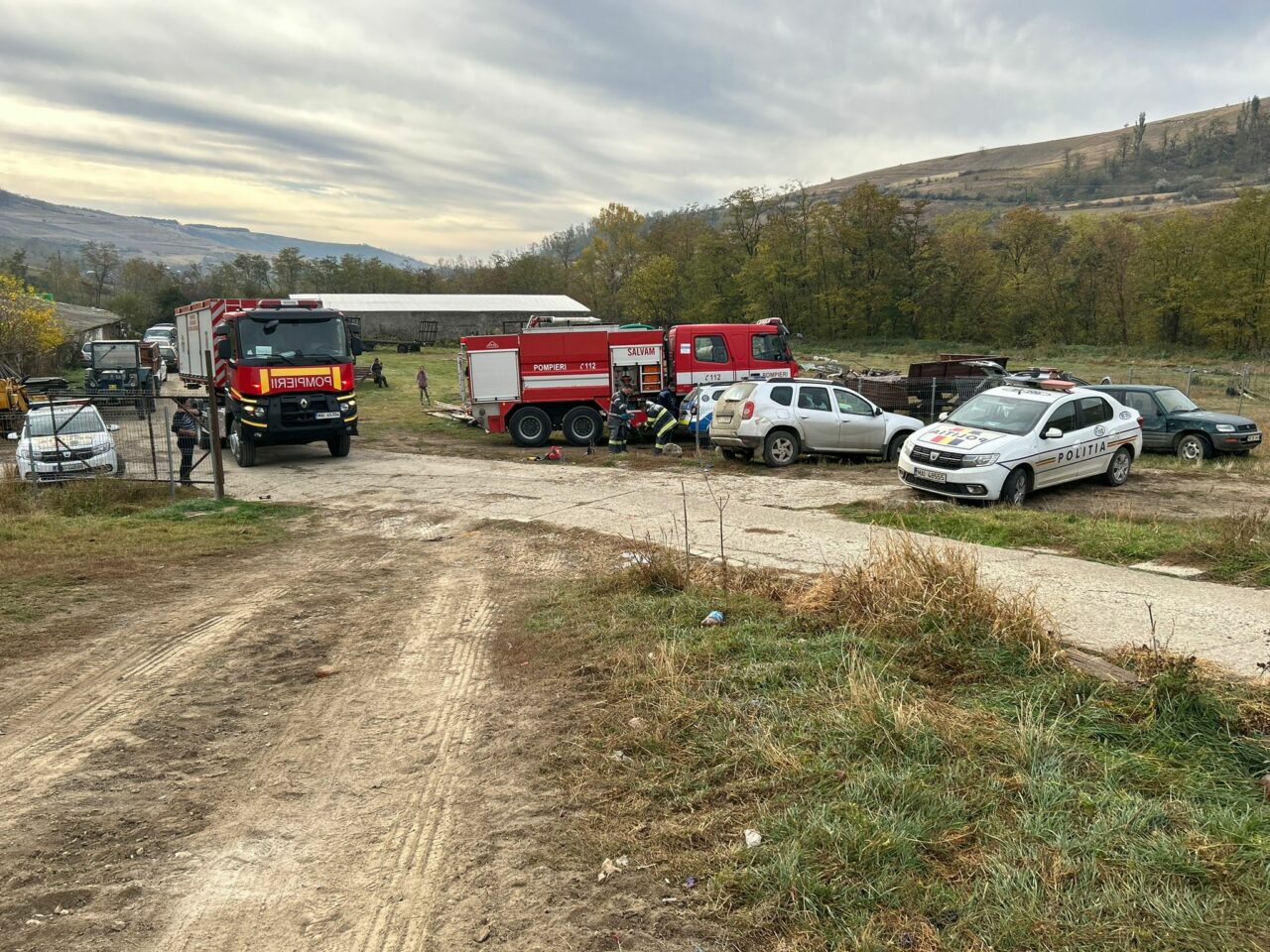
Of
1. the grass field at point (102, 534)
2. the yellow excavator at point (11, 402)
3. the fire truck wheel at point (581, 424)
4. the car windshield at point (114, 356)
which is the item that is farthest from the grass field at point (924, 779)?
the car windshield at point (114, 356)

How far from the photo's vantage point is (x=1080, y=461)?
12805mm

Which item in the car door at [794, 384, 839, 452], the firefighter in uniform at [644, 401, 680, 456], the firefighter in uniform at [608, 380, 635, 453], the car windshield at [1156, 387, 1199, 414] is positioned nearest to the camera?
the car door at [794, 384, 839, 452]

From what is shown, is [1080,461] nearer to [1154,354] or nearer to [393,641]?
[393,641]

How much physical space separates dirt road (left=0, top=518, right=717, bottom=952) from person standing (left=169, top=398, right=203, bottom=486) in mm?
9602

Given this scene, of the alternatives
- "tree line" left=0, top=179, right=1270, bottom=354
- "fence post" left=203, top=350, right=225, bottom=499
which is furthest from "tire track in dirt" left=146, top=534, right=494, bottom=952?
"tree line" left=0, top=179, right=1270, bottom=354

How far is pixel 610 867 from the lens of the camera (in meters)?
3.45

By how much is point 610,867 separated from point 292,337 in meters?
16.1

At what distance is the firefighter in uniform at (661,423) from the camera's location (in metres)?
19.2

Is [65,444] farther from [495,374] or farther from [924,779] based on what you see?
[924,779]

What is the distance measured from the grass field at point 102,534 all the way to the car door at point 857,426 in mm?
10366

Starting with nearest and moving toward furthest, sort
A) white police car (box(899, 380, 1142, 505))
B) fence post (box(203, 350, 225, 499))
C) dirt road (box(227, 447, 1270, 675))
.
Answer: dirt road (box(227, 447, 1270, 675)) → white police car (box(899, 380, 1142, 505)) → fence post (box(203, 350, 225, 499))

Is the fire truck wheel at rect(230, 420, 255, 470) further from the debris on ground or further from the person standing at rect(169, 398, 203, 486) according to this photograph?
the debris on ground

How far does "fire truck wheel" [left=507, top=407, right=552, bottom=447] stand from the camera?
20.9 metres

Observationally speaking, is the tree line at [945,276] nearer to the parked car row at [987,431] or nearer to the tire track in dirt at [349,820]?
the parked car row at [987,431]
